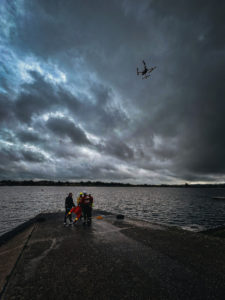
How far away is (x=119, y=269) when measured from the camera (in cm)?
480

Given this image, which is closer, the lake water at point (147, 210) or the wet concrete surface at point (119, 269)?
the wet concrete surface at point (119, 269)

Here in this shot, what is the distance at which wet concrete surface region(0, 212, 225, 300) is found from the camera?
12.3ft

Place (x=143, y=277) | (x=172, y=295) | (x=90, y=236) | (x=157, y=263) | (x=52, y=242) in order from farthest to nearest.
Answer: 1. (x=90, y=236)
2. (x=52, y=242)
3. (x=157, y=263)
4. (x=143, y=277)
5. (x=172, y=295)

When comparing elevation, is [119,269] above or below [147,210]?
above

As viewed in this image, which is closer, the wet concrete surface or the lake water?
the wet concrete surface

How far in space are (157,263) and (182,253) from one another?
1703mm

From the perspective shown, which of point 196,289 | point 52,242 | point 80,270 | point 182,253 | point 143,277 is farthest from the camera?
point 52,242

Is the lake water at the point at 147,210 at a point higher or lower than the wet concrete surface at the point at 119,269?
lower

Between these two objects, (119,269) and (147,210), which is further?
(147,210)

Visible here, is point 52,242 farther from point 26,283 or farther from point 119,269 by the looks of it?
point 119,269

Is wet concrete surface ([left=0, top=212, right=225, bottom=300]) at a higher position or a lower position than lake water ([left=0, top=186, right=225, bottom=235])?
higher

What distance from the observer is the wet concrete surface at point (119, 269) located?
3.75 metres

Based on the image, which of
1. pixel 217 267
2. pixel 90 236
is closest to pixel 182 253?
pixel 217 267

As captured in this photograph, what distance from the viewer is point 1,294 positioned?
366cm
